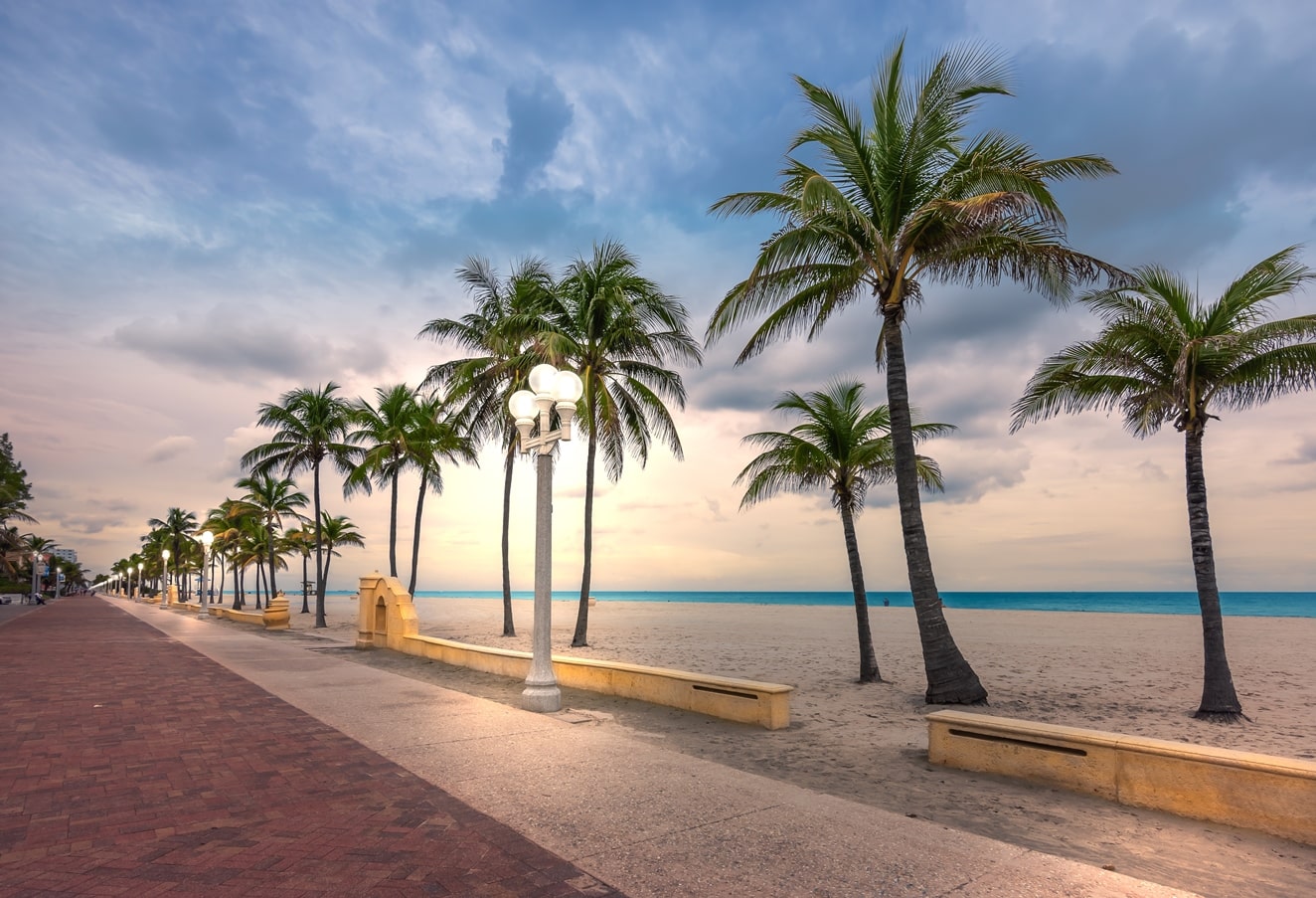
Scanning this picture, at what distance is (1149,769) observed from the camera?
5.72 m

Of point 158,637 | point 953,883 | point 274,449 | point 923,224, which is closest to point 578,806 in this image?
point 953,883

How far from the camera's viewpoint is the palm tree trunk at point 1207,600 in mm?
11133

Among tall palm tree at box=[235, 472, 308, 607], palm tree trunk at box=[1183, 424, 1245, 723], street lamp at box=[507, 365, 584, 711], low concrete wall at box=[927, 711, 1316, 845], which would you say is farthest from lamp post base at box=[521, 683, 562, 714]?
tall palm tree at box=[235, 472, 308, 607]

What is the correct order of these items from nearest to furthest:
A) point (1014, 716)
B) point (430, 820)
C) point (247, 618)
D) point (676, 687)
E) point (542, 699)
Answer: point (430, 820) → point (542, 699) → point (676, 687) → point (1014, 716) → point (247, 618)

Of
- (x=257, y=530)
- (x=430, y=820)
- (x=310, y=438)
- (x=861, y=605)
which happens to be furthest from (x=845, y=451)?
(x=257, y=530)

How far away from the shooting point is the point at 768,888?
3908 millimetres

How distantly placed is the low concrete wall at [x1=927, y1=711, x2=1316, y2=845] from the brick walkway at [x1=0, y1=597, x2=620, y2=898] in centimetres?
464

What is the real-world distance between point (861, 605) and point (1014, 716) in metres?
4.90

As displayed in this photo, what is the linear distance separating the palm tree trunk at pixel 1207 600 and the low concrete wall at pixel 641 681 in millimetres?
7055

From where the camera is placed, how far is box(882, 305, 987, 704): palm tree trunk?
38.5 ft

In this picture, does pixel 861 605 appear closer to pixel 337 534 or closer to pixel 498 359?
pixel 498 359

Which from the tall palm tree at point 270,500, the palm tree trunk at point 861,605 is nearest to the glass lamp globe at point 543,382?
the palm tree trunk at point 861,605

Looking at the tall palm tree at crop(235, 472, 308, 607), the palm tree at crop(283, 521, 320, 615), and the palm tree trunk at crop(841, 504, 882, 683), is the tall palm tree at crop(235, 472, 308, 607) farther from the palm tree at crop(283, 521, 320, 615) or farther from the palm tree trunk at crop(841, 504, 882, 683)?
the palm tree trunk at crop(841, 504, 882, 683)

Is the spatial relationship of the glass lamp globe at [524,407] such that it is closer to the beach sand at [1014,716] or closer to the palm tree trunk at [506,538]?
the beach sand at [1014,716]
